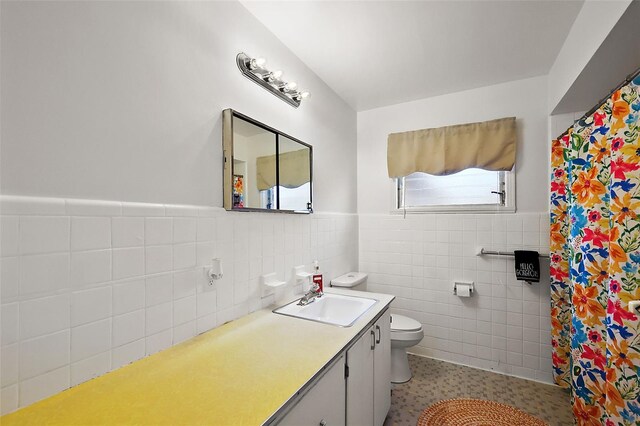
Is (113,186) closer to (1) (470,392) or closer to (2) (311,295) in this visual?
(2) (311,295)

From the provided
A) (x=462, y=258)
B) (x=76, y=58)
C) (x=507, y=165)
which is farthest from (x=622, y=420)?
(x=76, y=58)

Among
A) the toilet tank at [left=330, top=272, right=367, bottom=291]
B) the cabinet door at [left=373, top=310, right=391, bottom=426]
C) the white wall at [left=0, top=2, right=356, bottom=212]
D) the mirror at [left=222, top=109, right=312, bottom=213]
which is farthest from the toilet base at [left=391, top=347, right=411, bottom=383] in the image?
the white wall at [left=0, top=2, right=356, bottom=212]

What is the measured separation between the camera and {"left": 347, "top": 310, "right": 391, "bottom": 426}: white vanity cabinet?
4.26ft

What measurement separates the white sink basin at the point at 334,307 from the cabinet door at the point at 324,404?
0.54m

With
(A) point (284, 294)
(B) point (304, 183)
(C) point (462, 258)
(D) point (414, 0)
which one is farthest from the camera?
(C) point (462, 258)

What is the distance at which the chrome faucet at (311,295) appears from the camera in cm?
178

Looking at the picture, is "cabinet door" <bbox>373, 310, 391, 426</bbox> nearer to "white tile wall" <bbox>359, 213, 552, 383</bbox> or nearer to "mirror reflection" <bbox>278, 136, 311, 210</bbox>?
"mirror reflection" <bbox>278, 136, 311, 210</bbox>

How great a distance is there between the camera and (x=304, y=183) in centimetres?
204

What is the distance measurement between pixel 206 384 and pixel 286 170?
1.27m

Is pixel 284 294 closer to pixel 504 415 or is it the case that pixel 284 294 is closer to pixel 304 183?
pixel 304 183

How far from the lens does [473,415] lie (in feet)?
6.19

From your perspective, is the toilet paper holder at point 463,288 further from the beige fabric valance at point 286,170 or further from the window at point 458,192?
the beige fabric valance at point 286,170

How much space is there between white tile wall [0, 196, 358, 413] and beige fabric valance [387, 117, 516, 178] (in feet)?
6.04

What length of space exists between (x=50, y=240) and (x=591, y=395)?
94.7 inches
